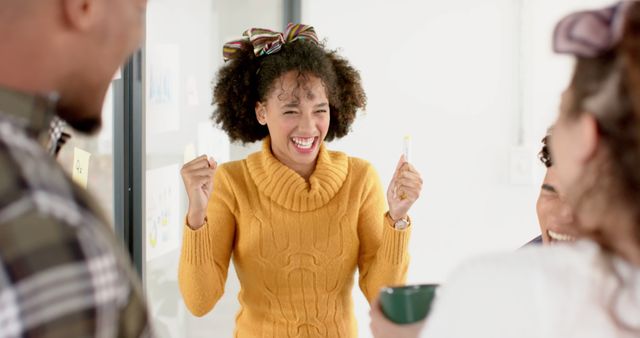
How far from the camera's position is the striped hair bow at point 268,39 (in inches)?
80.2

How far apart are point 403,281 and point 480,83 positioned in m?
1.68

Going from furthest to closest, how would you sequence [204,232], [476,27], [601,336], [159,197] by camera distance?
1. [476,27]
2. [159,197]
3. [204,232]
4. [601,336]

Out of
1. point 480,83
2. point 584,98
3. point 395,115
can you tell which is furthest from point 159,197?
point 584,98

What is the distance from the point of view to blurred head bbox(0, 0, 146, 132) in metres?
0.74

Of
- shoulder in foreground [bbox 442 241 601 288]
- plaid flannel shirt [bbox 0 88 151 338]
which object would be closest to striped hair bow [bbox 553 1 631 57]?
shoulder in foreground [bbox 442 241 601 288]

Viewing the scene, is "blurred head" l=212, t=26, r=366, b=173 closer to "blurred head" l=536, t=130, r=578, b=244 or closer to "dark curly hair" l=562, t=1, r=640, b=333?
"blurred head" l=536, t=130, r=578, b=244

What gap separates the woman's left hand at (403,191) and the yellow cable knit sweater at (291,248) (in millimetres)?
37

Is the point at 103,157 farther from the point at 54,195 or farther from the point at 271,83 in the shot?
the point at 54,195

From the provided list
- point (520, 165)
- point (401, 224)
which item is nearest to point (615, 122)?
point (401, 224)

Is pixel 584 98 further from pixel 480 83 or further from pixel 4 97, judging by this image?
pixel 480 83

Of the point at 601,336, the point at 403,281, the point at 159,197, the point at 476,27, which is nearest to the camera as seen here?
the point at 601,336

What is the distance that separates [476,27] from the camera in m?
3.38

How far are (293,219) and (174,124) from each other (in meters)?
0.78

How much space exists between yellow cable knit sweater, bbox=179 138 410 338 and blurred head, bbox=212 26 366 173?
0.07 m
